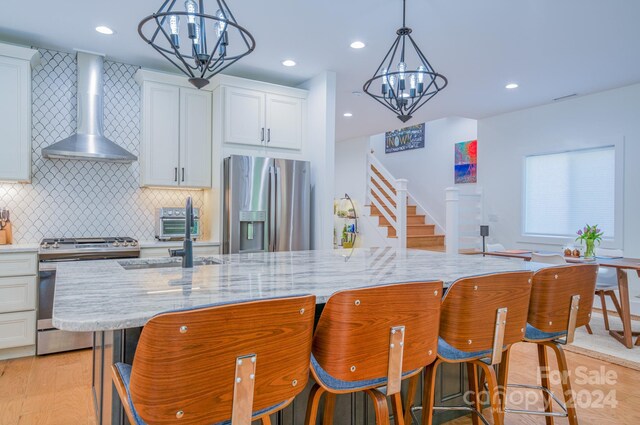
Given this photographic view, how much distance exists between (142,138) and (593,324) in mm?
5114

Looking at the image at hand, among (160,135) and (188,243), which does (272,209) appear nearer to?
(160,135)

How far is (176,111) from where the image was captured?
4082 mm

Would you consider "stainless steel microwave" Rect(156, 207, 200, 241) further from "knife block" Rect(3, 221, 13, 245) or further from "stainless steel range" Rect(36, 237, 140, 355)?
"knife block" Rect(3, 221, 13, 245)

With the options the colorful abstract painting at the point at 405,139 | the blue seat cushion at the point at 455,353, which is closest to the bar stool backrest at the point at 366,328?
the blue seat cushion at the point at 455,353

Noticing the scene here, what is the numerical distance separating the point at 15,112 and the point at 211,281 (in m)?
3.01

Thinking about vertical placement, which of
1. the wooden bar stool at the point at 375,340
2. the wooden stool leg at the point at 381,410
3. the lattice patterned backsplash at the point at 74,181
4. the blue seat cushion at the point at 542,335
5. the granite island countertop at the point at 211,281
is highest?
the lattice patterned backsplash at the point at 74,181

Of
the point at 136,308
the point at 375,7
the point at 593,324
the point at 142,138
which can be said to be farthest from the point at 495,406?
the point at 142,138

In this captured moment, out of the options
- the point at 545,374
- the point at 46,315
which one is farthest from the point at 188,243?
the point at 46,315

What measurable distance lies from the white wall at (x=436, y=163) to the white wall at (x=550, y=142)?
2.14ft

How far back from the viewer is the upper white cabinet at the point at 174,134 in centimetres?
394

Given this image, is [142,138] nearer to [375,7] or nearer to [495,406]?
[375,7]

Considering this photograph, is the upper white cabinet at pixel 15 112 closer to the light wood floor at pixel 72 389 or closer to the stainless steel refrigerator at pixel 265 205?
the light wood floor at pixel 72 389

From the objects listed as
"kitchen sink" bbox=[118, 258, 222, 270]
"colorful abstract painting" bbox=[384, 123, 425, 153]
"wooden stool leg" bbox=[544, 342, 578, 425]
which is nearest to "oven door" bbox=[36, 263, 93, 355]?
"kitchen sink" bbox=[118, 258, 222, 270]

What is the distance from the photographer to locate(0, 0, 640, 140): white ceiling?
2900 millimetres
